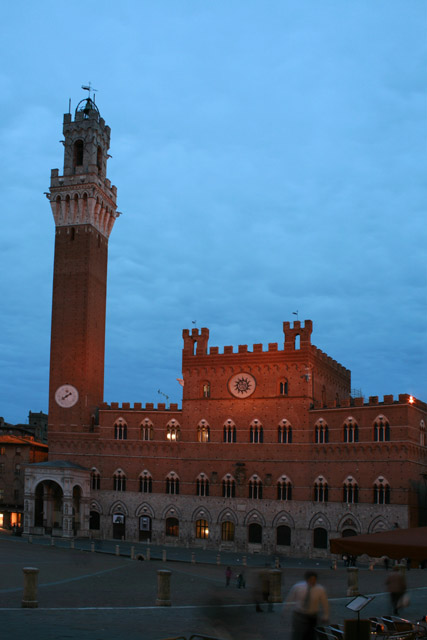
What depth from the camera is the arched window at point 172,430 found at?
6034 cm

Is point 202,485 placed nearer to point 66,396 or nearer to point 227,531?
point 227,531

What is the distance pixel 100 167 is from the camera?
70.3 m

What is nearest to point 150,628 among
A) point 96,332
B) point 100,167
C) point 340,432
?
point 340,432

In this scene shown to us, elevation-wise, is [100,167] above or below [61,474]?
above

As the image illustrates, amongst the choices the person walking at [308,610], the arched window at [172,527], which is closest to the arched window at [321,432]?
the arched window at [172,527]

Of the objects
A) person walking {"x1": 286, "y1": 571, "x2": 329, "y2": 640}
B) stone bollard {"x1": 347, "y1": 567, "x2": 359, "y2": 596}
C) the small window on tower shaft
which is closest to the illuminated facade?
the small window on tower shaft

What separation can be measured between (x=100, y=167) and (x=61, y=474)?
3056 centimetres

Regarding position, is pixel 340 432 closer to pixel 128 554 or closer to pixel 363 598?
pixel 128 554

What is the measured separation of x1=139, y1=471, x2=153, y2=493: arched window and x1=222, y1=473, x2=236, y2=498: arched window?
266 inches

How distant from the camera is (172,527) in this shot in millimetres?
58594

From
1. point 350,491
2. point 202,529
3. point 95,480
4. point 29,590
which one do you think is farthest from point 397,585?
point 95,480

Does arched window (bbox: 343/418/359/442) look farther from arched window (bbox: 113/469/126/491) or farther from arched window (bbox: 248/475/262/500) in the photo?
arched window (bbox: 113/469/126/491)

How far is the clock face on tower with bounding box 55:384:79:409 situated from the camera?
63.0 m

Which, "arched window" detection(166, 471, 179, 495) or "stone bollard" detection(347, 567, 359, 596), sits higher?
"arched window" detection(166, 471, 179, 495)
